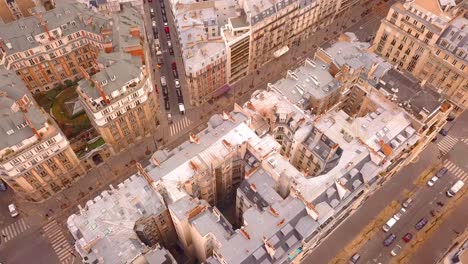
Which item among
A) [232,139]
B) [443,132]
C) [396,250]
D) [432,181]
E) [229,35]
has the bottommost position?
[396,250]

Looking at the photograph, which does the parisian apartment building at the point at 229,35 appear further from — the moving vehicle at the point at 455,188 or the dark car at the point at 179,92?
the moving vehicle at the point at 455,188

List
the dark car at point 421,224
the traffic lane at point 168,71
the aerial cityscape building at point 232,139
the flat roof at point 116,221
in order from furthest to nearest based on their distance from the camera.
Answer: the traffic lane at point 168,71 → the dark car at point 421,224 → the aerial cityscape building at point 232,139 → the flat roof at point 116,221

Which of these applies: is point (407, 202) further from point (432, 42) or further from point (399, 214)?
point (432, 42)

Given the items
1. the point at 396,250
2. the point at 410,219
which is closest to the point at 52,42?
the point at 396,250

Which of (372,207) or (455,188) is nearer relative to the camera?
(372,207)

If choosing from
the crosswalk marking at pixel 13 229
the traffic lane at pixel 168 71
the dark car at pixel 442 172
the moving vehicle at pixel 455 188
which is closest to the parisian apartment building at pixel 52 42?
the traffic lane at pixel 168 71

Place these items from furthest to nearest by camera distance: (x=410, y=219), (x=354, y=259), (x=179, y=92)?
1. (x=179, y=92)
2. (x=410, y=219)
3. (x=354, y=259)
